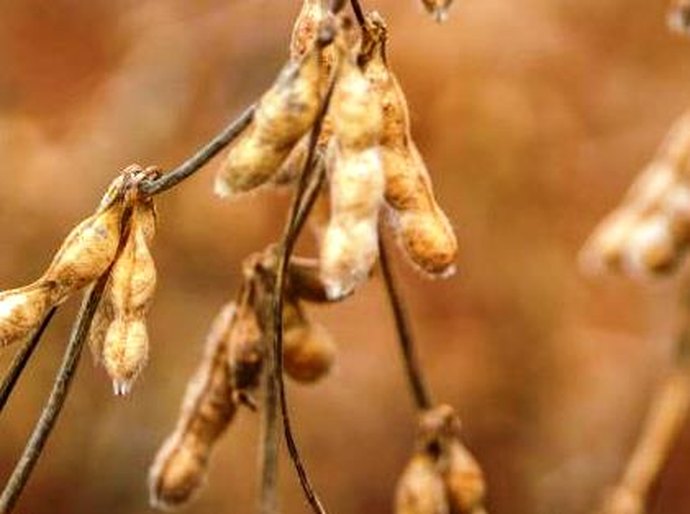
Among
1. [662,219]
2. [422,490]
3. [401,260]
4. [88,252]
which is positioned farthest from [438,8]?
[401,260]

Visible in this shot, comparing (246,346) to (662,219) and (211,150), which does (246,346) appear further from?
(662,219)

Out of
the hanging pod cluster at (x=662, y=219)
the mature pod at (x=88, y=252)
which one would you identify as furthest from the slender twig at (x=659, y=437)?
the mature pod at (x=88, y=252)

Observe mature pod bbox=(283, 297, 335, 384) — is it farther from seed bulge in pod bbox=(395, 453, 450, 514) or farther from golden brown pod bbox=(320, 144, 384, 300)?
golden brown pod bbox=(320, 144, 384, 300)

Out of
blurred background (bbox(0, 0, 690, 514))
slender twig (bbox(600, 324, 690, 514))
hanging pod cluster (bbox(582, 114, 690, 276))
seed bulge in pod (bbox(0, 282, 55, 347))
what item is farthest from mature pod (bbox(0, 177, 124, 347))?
blurred background (bbox(0, 0, 690, 514))

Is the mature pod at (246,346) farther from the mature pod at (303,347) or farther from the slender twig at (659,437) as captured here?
the slender twig at (659,437)

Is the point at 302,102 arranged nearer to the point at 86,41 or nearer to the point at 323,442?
the point at 323,442
